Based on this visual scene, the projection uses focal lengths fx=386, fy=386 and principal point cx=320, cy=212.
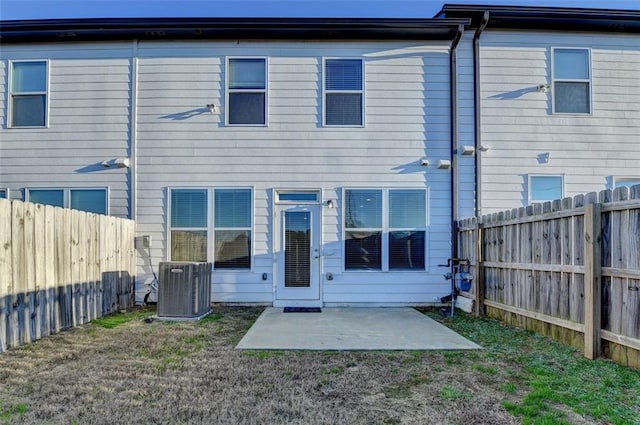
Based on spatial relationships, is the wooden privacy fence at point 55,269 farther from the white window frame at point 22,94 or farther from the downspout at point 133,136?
the white window frame at point 22,94

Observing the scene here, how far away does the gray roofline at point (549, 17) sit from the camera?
269 inches

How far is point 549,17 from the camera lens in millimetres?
6895

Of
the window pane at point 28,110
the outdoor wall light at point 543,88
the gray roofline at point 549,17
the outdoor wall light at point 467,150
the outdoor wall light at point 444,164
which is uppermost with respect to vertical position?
the gray roofline at point 549,17

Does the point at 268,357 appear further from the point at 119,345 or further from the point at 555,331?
the point at 555,331

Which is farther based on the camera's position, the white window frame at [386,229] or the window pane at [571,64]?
the window pane at [571,64]

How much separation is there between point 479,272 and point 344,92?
3974 millimetres

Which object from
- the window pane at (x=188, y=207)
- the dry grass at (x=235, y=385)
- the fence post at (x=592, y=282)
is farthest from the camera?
the window pane at (x=188, y=207)

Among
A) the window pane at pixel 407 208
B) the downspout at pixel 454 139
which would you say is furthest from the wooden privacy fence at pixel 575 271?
the window pane at pixel 407 208

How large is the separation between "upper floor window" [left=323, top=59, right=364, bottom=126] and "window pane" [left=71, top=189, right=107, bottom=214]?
441 centimetres

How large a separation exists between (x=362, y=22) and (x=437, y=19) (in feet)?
4.32

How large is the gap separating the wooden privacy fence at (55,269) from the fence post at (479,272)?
5.98 m

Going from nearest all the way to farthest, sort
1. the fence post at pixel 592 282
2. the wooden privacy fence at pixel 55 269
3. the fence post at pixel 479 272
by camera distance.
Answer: the fence post at pixel 592 282
the wooden privacy fence at pixel 55 269
the fence post at pixel 479 272

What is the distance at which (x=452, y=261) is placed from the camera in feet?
22.5

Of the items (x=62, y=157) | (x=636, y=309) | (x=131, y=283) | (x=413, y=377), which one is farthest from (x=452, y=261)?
(x=62, y=157)
